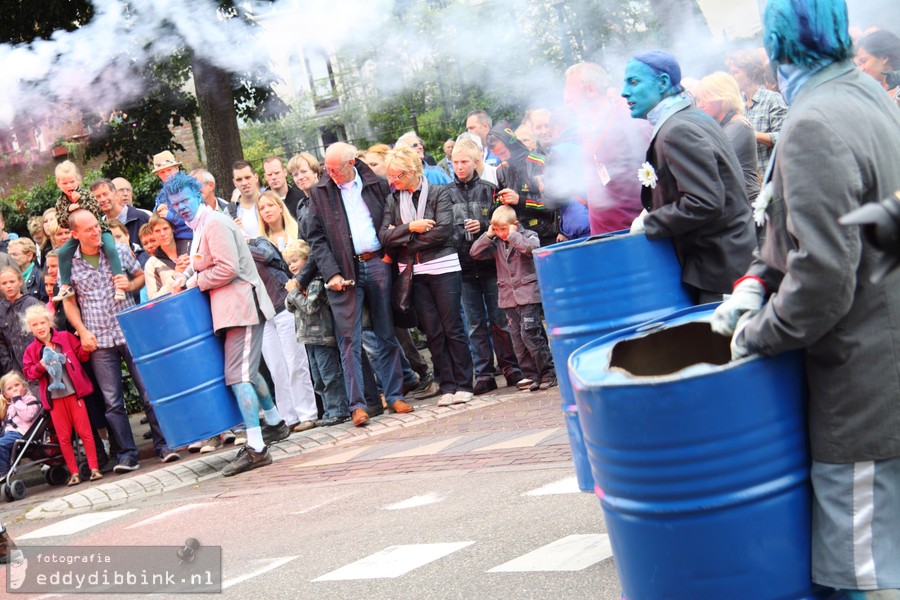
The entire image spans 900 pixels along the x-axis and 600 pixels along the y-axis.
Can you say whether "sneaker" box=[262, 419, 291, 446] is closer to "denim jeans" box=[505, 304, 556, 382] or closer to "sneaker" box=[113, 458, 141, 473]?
"sneaker" box=[113, 458, 141, 473]

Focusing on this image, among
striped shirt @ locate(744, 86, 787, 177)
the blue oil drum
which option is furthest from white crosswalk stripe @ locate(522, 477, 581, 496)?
striped shirt @ locate(744, 86, 787, 177)

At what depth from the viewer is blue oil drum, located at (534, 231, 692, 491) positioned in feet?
13.6

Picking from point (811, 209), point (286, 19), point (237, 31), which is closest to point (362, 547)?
point (811, 209)

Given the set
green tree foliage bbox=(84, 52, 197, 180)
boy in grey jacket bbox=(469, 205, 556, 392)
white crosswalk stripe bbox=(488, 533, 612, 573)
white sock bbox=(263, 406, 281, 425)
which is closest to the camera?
white crosswalk stripe bbox=(488, 533, 612, 573)

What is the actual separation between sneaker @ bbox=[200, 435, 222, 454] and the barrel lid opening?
6.89 metres

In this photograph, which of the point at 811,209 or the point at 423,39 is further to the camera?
the point at 423,39

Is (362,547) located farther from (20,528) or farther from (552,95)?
(552,95)

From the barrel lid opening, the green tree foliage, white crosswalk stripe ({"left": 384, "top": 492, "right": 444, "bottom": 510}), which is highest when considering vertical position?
the green tree foliage

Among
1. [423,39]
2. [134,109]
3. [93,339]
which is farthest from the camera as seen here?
[134,109]

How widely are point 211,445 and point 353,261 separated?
2.01 metres

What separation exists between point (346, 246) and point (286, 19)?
3016 millimetres

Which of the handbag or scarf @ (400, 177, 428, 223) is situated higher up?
scarf @ (400, 177, 428, 223)

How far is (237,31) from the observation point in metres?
11.8

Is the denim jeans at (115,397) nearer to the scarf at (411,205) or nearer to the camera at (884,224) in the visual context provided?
the scarf at (411,205)
